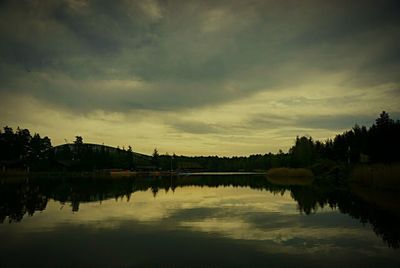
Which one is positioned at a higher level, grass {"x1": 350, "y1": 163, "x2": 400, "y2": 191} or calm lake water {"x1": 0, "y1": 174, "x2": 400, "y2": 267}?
grass {"x1": 350, "y1": 163, "x2": 400, "y2": 191}

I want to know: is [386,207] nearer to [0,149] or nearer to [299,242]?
[299,242]

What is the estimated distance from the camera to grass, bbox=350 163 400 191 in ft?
130

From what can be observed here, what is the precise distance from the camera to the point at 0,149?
94.8m

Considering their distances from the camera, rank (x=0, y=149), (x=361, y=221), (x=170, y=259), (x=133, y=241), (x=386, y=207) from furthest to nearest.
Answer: (x=0, y=149) < (x=386, y=207) < (x=361, y=221) < (x=133, y=241) < (x=170, y=259)

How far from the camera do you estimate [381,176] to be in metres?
43.7

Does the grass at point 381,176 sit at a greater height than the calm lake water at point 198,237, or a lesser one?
greater

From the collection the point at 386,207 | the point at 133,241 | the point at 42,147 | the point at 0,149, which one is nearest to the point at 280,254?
the point at 133,241

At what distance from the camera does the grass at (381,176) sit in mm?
39625

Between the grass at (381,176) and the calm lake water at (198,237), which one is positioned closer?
the calm lake water at (198,237)

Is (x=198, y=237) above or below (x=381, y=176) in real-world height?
below

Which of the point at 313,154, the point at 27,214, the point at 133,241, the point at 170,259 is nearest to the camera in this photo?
the point at 170,259

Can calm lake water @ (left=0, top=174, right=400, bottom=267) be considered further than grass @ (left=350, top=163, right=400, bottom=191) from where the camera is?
No

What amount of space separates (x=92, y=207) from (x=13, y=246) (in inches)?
502

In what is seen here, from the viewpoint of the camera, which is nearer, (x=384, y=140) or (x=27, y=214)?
(x=27, y=214)
